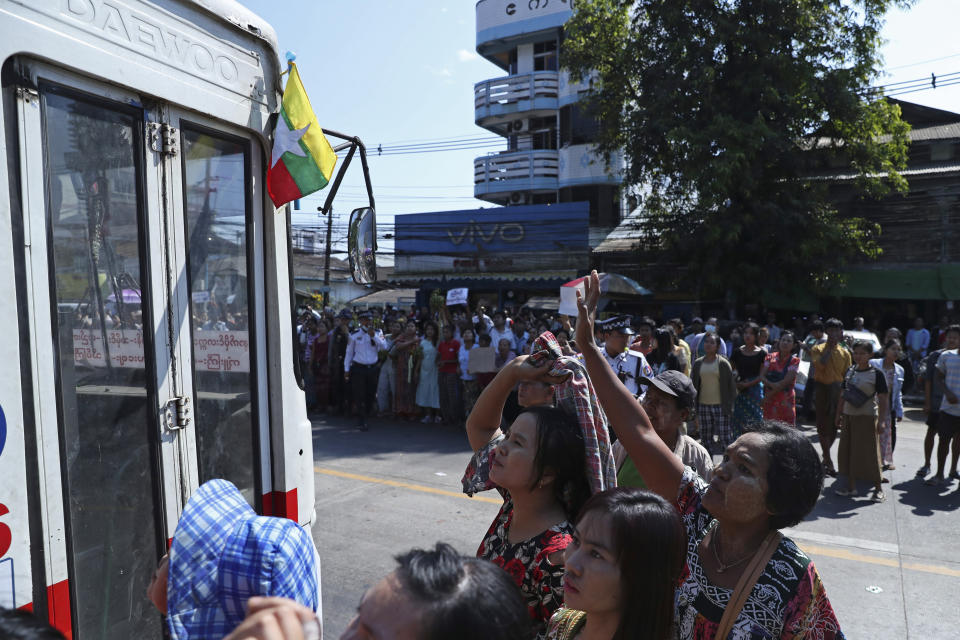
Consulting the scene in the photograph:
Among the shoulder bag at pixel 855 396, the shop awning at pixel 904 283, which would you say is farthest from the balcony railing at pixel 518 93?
the shoulder bag at pixel 855 396

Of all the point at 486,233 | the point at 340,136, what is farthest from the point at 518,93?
the point at 340,136

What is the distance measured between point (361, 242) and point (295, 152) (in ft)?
1.88

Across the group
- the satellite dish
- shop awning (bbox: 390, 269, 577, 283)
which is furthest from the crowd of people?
shop awning (bbox: 390, 269, 577, 283)

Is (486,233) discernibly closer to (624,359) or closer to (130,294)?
(624,359)

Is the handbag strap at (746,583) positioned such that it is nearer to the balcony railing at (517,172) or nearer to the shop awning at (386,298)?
the balcony railing at (517,172)

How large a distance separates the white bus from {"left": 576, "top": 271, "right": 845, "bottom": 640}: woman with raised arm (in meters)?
1.89

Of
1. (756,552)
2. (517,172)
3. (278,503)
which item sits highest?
(517,172)

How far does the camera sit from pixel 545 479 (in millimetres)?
2281

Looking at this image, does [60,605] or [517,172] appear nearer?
[60,605]

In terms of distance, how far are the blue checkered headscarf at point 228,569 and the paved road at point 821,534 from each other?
3.23 meters

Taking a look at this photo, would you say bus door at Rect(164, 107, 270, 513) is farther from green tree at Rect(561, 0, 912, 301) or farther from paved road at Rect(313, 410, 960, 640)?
green tree at Rect(561, 0, 912, 301)

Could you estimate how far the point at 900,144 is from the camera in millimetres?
17422

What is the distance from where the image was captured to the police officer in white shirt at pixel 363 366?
11.1 m

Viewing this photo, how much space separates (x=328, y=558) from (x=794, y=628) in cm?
421
